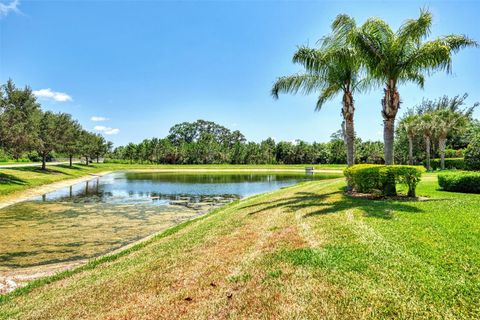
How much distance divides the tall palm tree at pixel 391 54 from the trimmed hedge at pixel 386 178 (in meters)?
1.23

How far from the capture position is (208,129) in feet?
463

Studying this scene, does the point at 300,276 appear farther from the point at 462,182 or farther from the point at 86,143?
the point at 86,143

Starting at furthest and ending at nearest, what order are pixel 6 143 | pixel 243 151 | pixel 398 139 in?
1. pixel 243 151
2. pixel 398 139
3. pixel 6 143

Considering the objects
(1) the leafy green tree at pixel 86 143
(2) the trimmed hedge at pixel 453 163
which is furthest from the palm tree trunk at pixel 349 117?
(1) the leafy green tree at pixel 86 143

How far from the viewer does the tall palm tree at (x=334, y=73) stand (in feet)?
48.7

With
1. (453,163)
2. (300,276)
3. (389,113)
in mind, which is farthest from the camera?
(453,163)

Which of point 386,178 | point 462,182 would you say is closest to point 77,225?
point 386,178

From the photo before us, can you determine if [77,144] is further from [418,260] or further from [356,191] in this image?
[418,260]

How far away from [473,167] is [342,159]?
6530cm

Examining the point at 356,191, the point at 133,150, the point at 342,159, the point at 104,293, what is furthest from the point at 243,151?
the point at 104,293

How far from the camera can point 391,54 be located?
1285 cm

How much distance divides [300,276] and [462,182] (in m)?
11.7

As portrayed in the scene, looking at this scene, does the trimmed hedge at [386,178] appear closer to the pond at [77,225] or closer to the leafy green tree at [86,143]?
the pond at [77,225]

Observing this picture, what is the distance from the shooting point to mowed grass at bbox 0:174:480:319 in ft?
14.2
